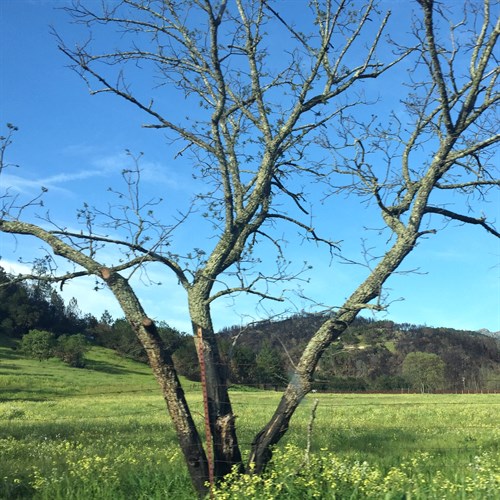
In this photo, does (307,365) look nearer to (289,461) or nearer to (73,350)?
(289,461)

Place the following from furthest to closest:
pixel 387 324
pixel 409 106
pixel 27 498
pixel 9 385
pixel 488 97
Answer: pixel 9 385 < pixel 409 106 < pixel 488 97 < pixel 27 498 < pixel 387 324

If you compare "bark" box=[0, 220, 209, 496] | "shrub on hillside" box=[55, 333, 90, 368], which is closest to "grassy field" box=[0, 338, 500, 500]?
"bark" box=[0, 220, 209, 496]

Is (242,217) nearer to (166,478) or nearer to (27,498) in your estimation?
(166,478)

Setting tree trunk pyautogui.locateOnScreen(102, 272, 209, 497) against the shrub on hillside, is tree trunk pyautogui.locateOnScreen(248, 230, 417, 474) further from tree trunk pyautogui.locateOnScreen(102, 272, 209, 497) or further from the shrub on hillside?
the shrub on hillside

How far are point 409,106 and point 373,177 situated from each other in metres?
1.37

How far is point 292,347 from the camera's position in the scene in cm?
810

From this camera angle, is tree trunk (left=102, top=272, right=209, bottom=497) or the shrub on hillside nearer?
tree trunk (left=102, top=272, right=209, bottom=497)

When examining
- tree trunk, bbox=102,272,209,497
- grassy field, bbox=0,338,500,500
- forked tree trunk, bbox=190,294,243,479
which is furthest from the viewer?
forked tree trunk, bbox=190,294,243,479

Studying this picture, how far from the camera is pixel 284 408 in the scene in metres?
7.73

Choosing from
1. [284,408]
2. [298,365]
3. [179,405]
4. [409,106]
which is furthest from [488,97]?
[179,405]

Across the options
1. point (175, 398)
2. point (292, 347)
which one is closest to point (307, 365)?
point (292, 347)

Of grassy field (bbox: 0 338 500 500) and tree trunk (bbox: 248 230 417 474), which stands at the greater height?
tree trunk (bbox: 248 230 417 474)

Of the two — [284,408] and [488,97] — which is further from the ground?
[488,97]

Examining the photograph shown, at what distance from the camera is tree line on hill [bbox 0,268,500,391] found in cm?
804
